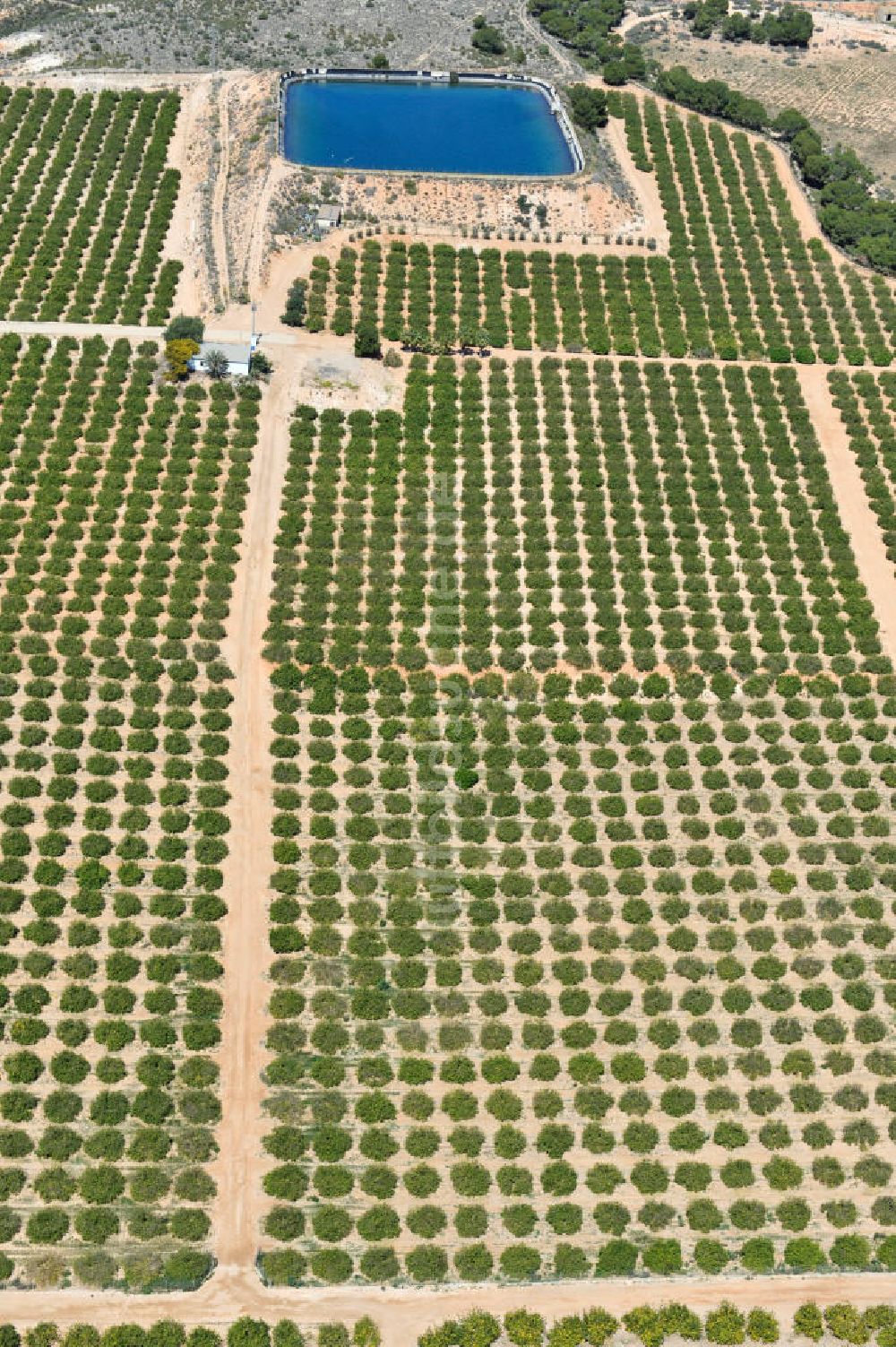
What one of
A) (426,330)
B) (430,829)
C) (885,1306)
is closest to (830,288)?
(426,330)

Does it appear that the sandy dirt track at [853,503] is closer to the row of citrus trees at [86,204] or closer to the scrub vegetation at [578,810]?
the scrub vegetation at [578,810]

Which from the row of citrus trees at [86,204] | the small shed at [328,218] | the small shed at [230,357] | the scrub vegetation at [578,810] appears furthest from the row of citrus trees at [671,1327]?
the small shed at [328,218]

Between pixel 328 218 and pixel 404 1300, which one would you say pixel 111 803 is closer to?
pixel 404 1300

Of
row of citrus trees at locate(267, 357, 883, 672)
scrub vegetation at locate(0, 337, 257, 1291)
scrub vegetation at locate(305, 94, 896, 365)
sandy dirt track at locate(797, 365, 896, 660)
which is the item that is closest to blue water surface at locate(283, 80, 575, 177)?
scrub vegetation at locate(305, 94, 896, 365)

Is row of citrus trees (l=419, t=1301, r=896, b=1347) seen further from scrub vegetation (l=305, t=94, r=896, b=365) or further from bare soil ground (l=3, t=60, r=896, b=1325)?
scrub vegetation (l=305, t=94, r=896, b=365)

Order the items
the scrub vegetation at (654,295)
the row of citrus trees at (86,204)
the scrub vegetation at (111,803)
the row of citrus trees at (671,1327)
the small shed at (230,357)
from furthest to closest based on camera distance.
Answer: the scrub vegetation at (654,295), the row of citrus trees at (86,204), the small shed at (230,357), the scrub vegetation at (111,803), the row of citrus trees at (671,1327)

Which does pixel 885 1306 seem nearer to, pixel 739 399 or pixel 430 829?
pixel 430 829

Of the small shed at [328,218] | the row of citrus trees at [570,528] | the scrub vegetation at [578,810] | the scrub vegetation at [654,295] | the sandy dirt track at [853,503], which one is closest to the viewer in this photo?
the scrub vegetation at [578,810]
